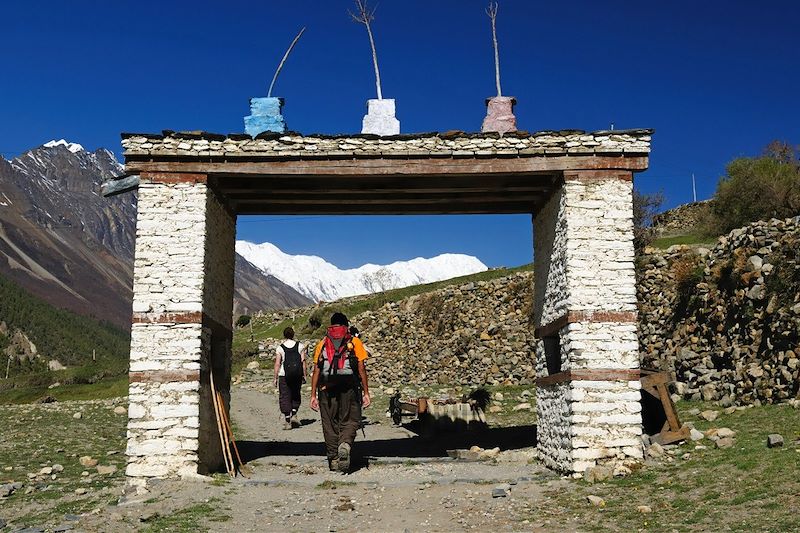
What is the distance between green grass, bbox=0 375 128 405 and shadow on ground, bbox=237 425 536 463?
1507cm

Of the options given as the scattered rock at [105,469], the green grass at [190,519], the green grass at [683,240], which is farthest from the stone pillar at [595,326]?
the green grass at [683,240]

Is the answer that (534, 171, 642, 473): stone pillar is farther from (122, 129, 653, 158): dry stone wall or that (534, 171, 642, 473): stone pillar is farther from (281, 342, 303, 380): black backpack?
(281, 342, 303, 380): black backpack

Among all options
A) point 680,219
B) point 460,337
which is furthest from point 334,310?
point 680,219

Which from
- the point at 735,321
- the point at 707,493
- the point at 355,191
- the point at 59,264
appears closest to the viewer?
the point at 707,493

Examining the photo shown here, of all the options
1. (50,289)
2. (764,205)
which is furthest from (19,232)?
(764,205)

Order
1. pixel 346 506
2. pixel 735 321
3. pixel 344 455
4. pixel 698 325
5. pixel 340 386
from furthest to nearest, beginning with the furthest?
1. pixel 698 325
2. pixel 735 321
3. pixel 340 386
4. pixel 344 455
5. pixel 346 506

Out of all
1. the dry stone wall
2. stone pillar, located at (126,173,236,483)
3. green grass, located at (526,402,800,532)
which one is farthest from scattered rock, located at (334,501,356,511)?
the dry stone wall

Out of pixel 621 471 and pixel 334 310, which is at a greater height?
pixel 334 310

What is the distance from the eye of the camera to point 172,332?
10898 mm

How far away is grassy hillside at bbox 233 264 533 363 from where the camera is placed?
38.2 meters

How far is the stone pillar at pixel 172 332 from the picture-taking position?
1059cm

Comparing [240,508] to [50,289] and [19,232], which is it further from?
[19,232]

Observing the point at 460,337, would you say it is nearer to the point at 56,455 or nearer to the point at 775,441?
the point at 56,455

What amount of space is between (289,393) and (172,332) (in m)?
5.74
